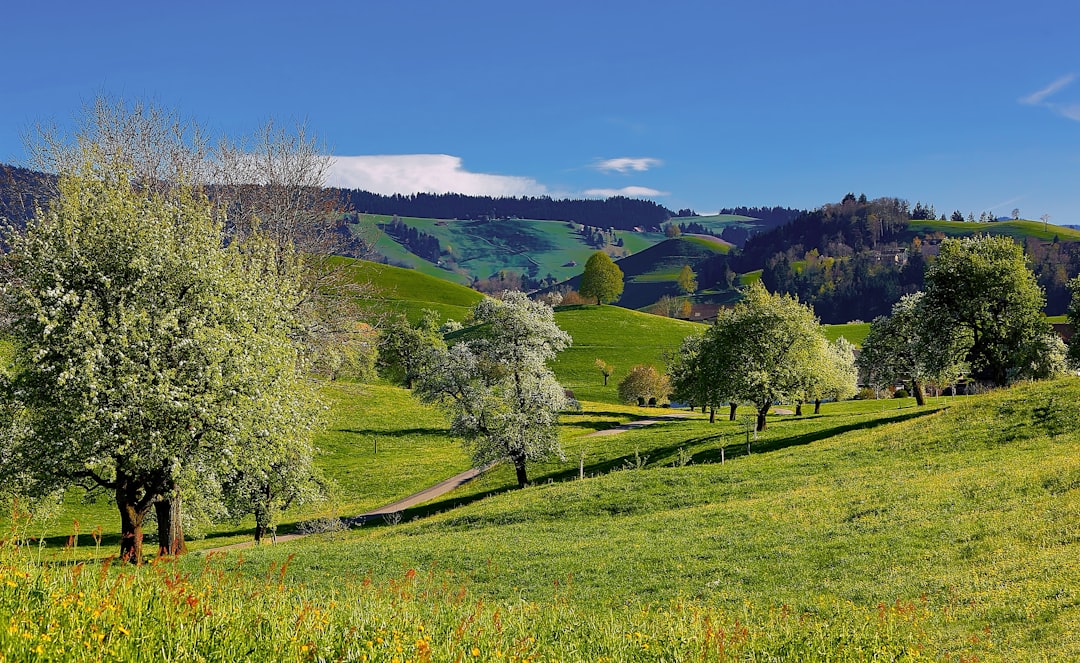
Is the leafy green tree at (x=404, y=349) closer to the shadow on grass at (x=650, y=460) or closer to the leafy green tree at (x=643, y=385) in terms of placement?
the leafy green tree at (x=643, y=385)

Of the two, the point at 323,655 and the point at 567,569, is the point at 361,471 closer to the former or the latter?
the point at 567,569

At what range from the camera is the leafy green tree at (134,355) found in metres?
22.8

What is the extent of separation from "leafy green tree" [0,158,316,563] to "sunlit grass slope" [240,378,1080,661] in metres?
6.37

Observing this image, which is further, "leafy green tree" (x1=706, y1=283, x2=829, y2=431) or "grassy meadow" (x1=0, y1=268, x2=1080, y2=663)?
"leafy green tree" (x1=706, y1=283, x2=829, y2=431)

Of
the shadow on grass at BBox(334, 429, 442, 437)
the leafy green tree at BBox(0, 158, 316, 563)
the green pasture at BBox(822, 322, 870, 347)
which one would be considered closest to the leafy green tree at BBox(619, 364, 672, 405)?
the shadow on grass at BBox(334, 429, 442, 437)

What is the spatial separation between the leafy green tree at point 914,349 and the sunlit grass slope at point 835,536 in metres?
12.7

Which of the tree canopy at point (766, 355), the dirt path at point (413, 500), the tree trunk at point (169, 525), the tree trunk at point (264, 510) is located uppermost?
the tree canopy at point (766, 355)

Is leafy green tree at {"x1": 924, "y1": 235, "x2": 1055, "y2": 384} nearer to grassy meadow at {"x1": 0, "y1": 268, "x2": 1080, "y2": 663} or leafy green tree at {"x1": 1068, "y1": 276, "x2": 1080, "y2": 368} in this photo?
leafy green tree at {"x1": 1068, "y1": 276, "x2": 1080, "y2": 368}

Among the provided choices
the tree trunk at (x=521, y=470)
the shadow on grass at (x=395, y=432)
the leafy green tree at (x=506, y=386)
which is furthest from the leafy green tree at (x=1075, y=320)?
the shadow on grass at (x=395, y=432)

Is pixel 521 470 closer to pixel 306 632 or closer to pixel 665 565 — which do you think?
pixel 665 565

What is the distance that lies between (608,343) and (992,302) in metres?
96.0

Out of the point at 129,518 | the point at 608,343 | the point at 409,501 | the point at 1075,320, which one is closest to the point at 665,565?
the point at 129,518

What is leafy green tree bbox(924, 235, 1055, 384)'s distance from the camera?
5028 centimetres

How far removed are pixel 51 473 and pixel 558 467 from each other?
38.9m
